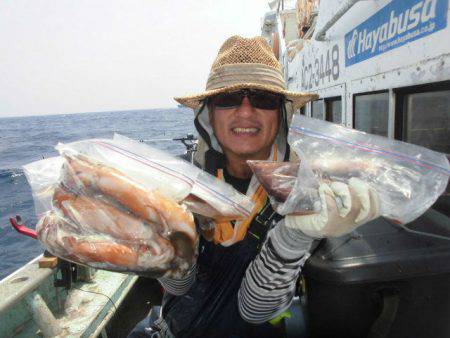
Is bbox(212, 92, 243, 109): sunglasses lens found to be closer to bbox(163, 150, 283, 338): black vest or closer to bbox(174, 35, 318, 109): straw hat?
bbox(174, 35, 318, 109): straw hat

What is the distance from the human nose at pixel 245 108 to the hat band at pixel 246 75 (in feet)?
0.34

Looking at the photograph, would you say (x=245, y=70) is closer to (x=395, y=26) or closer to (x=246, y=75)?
(x=246, y=75)

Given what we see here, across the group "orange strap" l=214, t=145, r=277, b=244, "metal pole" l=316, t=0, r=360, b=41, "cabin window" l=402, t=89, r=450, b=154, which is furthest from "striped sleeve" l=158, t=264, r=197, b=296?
"metal pole" l=316, t=0, r=360, b=41

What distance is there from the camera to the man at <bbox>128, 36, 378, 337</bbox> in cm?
163

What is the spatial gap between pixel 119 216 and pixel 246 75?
44.1 inches

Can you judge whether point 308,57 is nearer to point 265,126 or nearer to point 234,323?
point 265,126

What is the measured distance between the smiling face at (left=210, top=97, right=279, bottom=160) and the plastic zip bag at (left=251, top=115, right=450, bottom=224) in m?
0.57

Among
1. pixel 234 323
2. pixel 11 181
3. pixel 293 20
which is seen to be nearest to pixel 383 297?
pixel 234 323

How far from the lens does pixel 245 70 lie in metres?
1.86

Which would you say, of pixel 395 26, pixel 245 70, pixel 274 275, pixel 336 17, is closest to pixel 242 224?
pixel 274 275

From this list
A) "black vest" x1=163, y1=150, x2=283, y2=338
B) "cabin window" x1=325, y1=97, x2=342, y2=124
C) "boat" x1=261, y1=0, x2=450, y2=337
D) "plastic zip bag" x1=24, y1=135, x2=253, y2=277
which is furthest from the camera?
"cabin window" x1=325, y1=97, x2=342, y2=124

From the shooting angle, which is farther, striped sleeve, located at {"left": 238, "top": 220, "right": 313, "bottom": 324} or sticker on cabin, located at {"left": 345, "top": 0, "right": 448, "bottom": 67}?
sticker on cabin, located at {"left": 345, "top": 0, "right": 448, "bottom": 67}

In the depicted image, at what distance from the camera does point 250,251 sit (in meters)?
1.79

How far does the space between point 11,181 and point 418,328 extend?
18.3m
